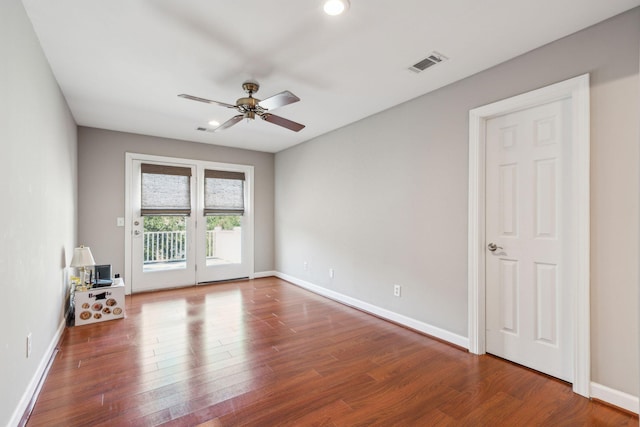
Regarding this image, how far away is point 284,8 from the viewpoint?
1906 millimetres

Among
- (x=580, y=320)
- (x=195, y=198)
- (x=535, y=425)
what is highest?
(x=195, y=198)

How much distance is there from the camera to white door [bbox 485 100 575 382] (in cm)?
228

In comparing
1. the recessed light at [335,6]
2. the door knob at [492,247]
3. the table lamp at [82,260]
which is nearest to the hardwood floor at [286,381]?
the table lamp at [82,260]

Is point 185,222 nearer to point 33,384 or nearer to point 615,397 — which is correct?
point 33,384

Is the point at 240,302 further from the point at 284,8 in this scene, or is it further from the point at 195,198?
the point at 284,8

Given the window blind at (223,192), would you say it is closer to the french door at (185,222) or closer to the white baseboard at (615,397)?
the french door at (185,222)

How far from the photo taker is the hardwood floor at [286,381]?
1880 mm

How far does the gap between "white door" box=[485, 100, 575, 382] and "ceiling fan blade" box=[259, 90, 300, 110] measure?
1.77m

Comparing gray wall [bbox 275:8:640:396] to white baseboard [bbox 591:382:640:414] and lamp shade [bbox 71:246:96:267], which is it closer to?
white baseboard [bbox 591:382:640:414]

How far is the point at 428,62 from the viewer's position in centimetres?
256

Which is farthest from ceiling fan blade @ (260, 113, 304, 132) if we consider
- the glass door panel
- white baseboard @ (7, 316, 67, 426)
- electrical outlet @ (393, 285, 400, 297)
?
the glass door panel

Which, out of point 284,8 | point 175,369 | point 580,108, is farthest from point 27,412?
point 580,108

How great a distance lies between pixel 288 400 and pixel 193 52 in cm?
269

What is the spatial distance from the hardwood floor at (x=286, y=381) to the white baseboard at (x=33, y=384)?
0.07 m
